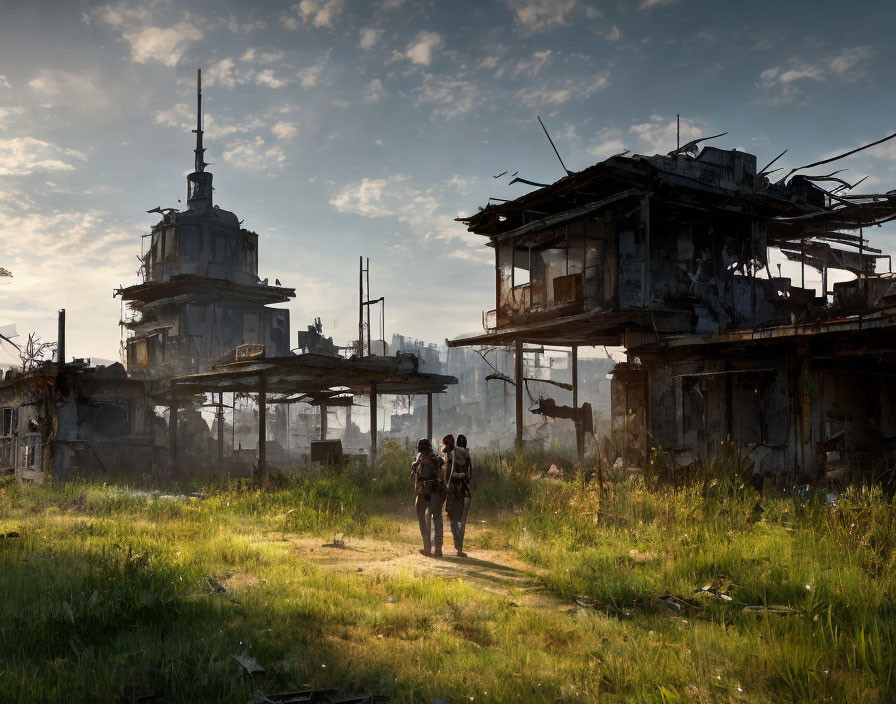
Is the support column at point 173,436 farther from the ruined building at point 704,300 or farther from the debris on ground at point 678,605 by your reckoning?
the debris on ground at point 678,605

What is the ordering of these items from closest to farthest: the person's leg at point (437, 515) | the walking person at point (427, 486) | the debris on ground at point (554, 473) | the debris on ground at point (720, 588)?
the debris on ground at point (720, 588) < the person's leg at point (437, 515) < the walking person at point (427, 486) < the debris on ground at point (554, 473)

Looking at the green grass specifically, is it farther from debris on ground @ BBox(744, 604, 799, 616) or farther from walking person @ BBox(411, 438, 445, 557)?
walking person @ BBox(411, 438, 445, 557)

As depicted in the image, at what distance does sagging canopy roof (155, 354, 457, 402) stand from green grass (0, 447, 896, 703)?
7.26 metres

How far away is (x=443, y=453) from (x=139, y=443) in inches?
682

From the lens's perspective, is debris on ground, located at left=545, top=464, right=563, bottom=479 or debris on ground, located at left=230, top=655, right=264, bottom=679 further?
debris on ground, located at left=545, top=464, right=563, bottom=479

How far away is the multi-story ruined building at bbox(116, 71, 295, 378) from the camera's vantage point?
32375 millimetres

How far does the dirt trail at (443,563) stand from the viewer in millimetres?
7629

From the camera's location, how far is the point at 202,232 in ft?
110

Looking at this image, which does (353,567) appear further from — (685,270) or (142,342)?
(142,342)

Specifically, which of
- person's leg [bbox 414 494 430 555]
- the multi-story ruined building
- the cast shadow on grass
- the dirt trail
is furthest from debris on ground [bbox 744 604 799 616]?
the multi-story ruined building

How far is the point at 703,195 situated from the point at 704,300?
2.98 meters

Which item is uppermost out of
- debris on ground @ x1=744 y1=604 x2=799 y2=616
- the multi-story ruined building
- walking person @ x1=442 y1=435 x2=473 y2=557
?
the multi-story ruined building

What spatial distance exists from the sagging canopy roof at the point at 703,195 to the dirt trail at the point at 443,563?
34.9 feet

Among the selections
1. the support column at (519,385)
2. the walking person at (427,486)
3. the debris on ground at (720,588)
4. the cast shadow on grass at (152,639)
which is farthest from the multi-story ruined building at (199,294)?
the debris on ground at (720,588)
